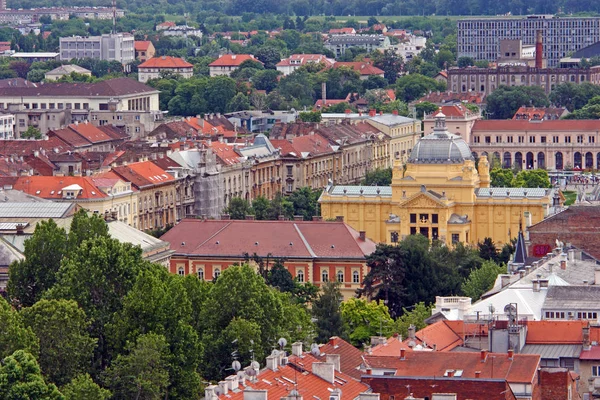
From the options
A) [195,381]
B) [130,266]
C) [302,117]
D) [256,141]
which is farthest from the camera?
[302,117]

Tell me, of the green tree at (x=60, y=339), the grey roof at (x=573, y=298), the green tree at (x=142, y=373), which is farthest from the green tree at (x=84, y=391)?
the grey roof at (x=573, y=298)

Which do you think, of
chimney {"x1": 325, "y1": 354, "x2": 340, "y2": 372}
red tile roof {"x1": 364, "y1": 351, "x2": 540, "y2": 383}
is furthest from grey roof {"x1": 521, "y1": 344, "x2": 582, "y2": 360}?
chimney {"x1": 325, "y1": 354, "x2": 340, "y2": 372}

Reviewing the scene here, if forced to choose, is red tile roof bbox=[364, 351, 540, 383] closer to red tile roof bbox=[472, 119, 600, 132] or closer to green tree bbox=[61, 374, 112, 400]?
green tree bbox=[61, 374, 112, 400]

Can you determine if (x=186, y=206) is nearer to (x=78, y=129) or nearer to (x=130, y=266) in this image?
(x=78, y=129)

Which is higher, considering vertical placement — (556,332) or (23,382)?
(556,332)

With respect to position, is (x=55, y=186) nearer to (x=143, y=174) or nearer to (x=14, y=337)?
(x=143, y=174)

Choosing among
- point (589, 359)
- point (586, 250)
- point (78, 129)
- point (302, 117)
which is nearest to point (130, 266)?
point (589, 359)

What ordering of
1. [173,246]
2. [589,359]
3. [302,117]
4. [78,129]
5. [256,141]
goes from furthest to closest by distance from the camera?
[302,117] < [78,129] < [256,141] < [173,246] < [589,359]

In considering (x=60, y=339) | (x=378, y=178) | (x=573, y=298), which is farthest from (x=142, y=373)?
(x=378, y=178)
